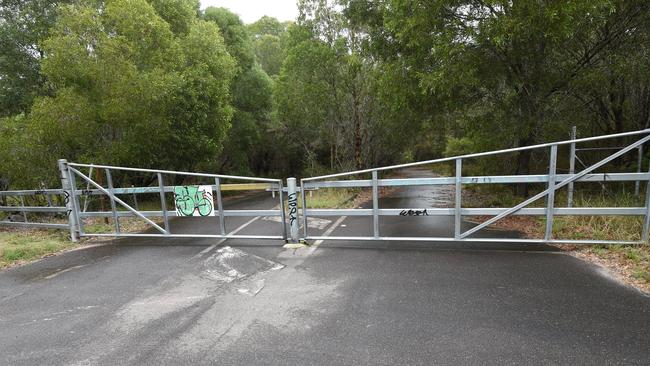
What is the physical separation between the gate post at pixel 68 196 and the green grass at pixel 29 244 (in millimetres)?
240

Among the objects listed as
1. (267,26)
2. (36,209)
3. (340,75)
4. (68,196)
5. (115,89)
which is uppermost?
(267,26)

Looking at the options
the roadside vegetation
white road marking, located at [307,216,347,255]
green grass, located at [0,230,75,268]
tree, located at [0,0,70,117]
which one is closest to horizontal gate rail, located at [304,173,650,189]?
the roadside vegetation

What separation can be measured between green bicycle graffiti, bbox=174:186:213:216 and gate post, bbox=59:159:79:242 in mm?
2509

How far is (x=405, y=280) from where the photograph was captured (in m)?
4.93

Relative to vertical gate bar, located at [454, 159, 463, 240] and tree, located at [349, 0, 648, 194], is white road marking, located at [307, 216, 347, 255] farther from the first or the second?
tree, located at [349, 0, 648, 194]

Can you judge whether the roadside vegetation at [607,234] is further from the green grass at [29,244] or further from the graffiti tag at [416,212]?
the green grass at [29,244]

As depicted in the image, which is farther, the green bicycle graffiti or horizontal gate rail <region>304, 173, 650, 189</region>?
the green bicycle graffiti

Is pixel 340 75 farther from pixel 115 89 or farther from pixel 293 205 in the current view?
→ pixel 293 205

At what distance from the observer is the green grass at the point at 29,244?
272 inches

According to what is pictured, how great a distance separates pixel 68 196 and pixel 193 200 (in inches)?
116

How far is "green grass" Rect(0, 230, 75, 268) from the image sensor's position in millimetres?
6914

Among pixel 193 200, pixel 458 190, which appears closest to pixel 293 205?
pixel 193 200

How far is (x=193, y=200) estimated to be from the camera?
718cm

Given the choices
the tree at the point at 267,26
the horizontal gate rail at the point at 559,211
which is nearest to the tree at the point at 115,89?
the horizontal gate rail at the point at 559,211
